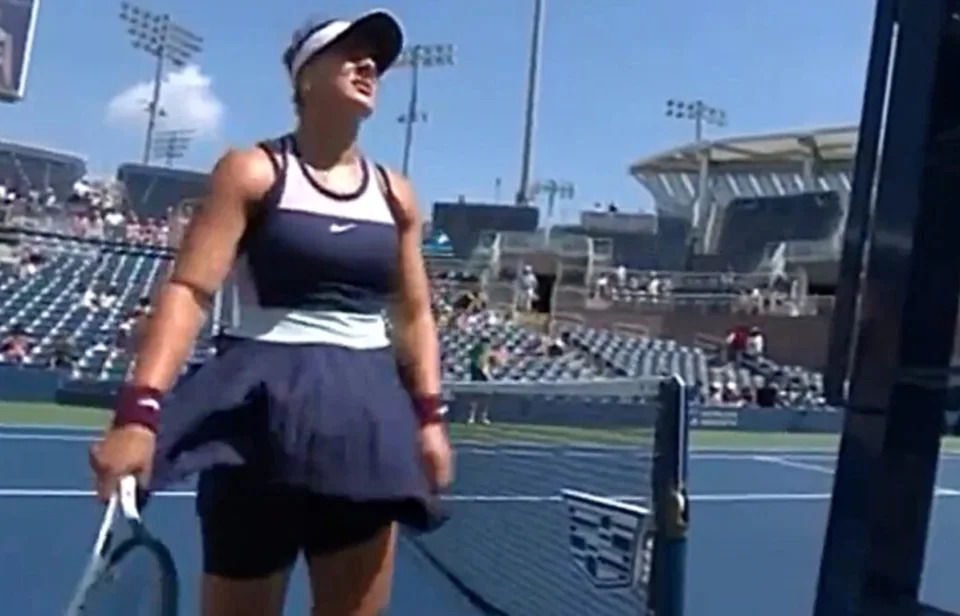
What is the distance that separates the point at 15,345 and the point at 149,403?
14370mm

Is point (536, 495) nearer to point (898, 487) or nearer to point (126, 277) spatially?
point (898, 487)

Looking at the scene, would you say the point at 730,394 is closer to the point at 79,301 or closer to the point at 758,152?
the point at 79,301

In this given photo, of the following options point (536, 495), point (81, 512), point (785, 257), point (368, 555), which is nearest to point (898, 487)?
point (368, 555)

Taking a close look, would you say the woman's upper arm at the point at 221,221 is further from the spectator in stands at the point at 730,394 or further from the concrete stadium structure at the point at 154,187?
the concrete stadium structure at the point at 154,187

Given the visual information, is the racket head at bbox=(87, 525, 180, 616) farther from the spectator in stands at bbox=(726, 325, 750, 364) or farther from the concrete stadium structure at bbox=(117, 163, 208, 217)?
the concrete stadium structure at bbox=(117, 163, 208, 217)

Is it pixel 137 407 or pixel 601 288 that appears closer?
pixel 137 407

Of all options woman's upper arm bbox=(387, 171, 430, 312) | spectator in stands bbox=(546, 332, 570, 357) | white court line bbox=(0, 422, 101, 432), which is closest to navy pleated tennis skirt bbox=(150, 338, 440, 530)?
woman's upper arm bbox=(387, 171, 430, 312)

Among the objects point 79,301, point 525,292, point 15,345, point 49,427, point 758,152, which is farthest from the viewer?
point 758,152

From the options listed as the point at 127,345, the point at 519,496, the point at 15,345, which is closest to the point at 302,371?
the point at 519,496

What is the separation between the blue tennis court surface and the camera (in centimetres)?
499

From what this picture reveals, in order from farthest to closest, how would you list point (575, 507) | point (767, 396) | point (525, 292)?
point (525, 292) → point (767, 396) → point (575, 507)

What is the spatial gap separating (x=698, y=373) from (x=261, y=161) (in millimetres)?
21287

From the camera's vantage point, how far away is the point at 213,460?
2.15m

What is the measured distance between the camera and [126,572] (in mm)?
2066
